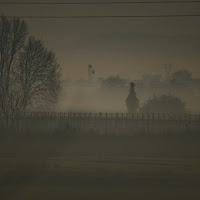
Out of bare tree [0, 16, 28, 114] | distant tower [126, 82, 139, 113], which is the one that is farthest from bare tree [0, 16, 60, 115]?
distant tower [126, 82, 139, 113]

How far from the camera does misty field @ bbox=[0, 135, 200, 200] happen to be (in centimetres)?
1117

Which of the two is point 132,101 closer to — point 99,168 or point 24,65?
point 24,65

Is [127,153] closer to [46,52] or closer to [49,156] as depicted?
[49,156]

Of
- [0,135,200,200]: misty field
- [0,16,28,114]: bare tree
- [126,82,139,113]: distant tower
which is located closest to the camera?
[0,135,200,200]: misty field

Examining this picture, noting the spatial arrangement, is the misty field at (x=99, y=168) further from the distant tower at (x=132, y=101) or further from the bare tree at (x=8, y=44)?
the distant tower at (x=132, y=101)

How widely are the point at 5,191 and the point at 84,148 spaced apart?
10536mm

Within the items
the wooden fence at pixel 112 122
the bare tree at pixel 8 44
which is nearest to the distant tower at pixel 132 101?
the wooden fence at pixel 112 122

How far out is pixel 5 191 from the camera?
11172 millimetres

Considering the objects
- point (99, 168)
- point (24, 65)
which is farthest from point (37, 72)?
point (99, 168)

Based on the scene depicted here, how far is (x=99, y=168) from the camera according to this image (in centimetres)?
1504

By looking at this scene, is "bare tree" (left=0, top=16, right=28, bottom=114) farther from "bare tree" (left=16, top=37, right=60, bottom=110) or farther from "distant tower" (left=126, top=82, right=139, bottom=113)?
"distant tower" (left=126, top=82, right=139, bottom=113)

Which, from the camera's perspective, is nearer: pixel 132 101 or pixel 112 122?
pixel 112 122

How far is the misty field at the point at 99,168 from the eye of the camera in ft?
36.7

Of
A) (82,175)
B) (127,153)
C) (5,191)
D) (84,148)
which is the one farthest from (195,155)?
(5,191)
